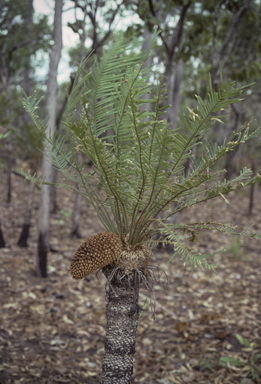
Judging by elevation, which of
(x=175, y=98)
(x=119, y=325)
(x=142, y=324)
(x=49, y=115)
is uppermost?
(x=175, y=98)

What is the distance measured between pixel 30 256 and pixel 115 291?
12.9ft

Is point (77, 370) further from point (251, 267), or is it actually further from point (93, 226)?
point (93, 226)

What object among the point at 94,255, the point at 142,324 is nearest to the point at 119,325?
the point at 94,255

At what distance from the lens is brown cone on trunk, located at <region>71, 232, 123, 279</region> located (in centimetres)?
166

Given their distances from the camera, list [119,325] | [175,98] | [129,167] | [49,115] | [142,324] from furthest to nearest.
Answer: [175,98]
[49,115]
[142,324]
[119,325]
[129,167]

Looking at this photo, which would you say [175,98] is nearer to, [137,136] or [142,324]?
[142,324]

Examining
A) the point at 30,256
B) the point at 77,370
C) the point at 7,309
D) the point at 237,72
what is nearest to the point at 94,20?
the point at 237,72

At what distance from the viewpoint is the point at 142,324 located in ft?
12.9

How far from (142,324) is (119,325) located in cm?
232

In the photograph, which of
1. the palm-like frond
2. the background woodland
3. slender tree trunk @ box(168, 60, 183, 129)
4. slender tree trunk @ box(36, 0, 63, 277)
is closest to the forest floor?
the background woodland

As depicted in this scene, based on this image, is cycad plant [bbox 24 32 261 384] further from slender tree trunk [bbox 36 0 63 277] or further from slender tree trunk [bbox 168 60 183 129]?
slender tree trunk [bbox 168 60 183 129]

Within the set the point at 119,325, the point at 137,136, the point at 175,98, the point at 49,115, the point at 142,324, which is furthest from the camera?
the point at 175,98

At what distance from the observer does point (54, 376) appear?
2.72m

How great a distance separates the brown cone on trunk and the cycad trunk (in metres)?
0.14
